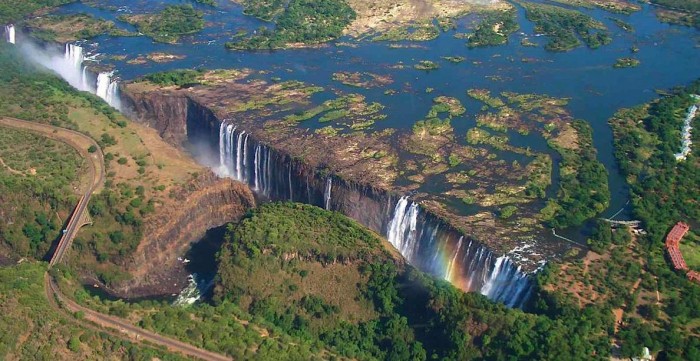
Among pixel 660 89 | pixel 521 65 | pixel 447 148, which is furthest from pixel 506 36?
pixel 447 148

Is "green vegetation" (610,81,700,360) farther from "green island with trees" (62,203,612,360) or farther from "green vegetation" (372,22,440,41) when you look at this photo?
"green vegetation" (372,22,440,41)

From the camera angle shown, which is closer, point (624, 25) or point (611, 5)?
point (624, 25)

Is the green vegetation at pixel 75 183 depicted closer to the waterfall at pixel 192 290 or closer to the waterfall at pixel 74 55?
the waterfall at pixel 192 290

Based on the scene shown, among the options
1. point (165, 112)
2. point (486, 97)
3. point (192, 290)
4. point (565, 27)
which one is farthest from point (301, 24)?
point (192, 290)

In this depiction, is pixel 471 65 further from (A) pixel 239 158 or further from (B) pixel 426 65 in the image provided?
(A) pixel 239 158

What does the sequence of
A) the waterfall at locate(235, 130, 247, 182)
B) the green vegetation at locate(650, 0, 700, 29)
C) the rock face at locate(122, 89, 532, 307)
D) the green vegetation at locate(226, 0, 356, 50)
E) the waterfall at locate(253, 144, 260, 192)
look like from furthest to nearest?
the green vegetation at locate(650, 0, 700, 29) < the green vegetation at locate(226, 0, 356, 50) < the waterfall at locate(235, 130, 247, 182) < the waterfall at locate(253, 144, 260, 192) < the rock face at locate(122, 89, 532, 307)

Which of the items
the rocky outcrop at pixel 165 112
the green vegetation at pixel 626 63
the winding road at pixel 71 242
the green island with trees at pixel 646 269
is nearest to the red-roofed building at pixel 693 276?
the green island with trees at pixel 646 269

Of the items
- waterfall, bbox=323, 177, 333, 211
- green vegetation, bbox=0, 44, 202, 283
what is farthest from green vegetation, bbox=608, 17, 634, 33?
green vegetation, bbox=0, 44, 202, 283
